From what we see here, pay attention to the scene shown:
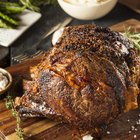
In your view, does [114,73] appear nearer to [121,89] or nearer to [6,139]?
[121,89]

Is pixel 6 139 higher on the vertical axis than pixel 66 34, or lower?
lower

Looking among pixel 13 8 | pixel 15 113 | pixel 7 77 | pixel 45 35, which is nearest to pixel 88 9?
pixel 45 35

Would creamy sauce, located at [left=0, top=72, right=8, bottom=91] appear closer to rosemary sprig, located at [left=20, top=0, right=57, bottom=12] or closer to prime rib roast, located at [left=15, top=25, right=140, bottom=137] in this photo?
prime rib roast, located at [left=15, top=25, right=140, bottom=137]

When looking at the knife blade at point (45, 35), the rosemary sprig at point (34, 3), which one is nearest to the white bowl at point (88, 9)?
the knife blade at point (45, 35)

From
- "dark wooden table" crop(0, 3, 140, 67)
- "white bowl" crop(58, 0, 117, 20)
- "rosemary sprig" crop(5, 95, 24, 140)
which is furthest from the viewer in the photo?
"white bowl" crop(58, 0, 117, 20)

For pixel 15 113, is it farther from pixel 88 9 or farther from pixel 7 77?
pixel 88 9

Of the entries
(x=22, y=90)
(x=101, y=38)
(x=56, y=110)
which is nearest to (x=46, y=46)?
(x=22, y=90)

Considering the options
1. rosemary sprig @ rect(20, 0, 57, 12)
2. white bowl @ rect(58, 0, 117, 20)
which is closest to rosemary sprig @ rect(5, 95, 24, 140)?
white bowl @ rect(58, 0, 117, 20)
